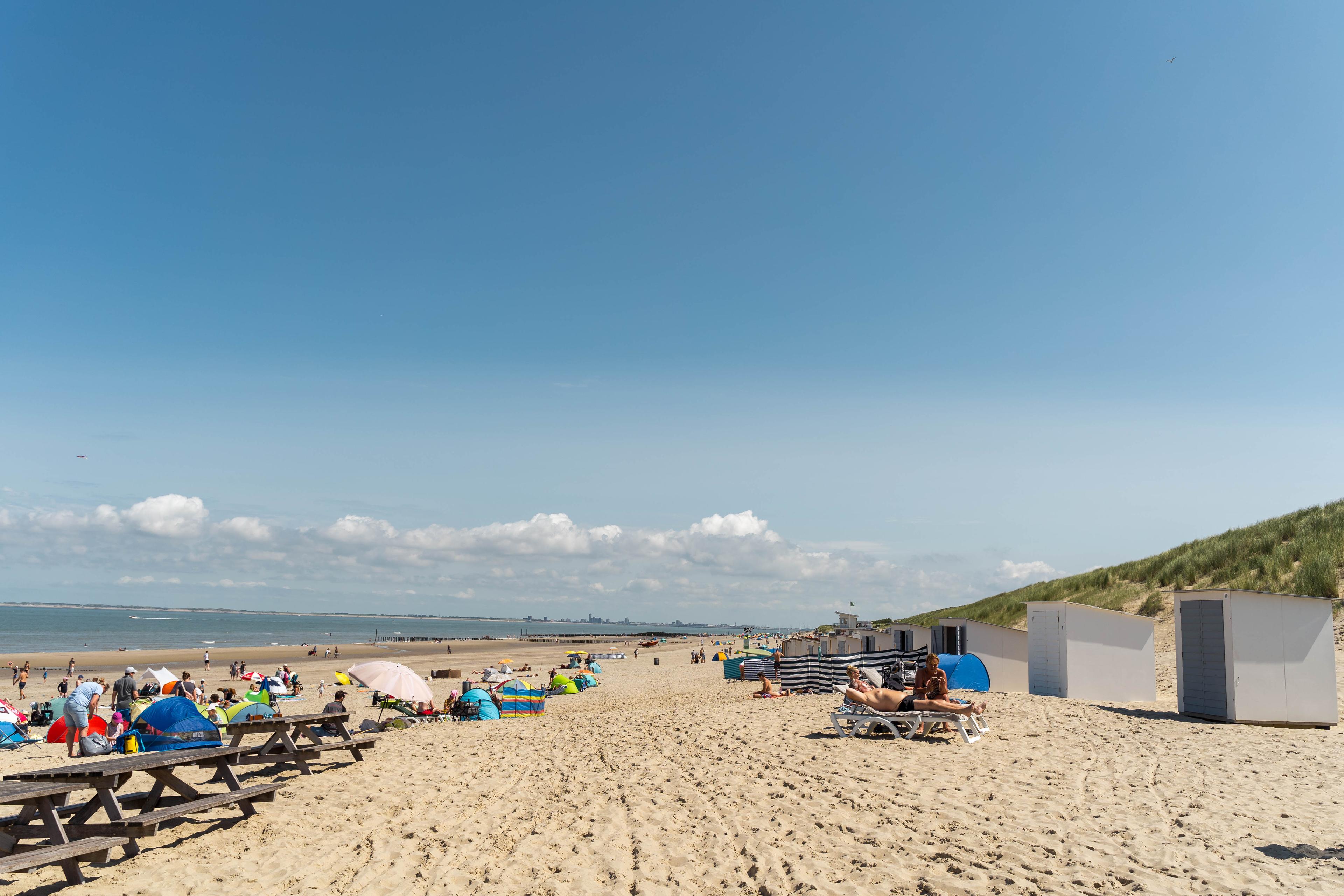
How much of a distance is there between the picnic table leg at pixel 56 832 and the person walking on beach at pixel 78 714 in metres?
8.85

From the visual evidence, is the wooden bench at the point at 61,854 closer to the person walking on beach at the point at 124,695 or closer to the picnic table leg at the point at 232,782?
the picnic table leg at the point at 232,782

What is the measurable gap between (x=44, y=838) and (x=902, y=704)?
978 cm

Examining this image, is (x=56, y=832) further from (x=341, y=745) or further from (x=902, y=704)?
Result: (x=902, y=704)

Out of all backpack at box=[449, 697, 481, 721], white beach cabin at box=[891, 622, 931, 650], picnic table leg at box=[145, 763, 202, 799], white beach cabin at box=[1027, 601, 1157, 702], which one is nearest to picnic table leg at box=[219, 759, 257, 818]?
picnic table leg at box=[145, 763, 202, 799]

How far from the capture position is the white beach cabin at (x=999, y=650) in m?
19.7

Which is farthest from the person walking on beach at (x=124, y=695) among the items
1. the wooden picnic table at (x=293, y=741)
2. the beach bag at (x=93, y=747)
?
the wooden picnic table at (x=293, y=741)

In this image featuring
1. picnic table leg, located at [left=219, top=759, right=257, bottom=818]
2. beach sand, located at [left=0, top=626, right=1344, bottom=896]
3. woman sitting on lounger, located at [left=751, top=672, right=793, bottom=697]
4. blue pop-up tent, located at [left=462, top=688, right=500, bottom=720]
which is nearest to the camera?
beach sand, located at [left=0, top=626, right=1344, bottom=896]

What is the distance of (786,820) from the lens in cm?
686

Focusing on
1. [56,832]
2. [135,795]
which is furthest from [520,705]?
[56,832]

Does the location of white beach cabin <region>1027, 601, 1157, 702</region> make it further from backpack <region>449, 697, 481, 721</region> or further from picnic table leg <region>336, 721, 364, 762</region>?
picnic table leg <region>336, 721, 364, 762</region>

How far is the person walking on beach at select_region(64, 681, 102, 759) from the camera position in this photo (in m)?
13.0

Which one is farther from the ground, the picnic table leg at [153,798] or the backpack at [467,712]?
the picnic table leg at [153,798]

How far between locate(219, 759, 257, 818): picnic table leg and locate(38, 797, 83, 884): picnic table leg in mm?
1724

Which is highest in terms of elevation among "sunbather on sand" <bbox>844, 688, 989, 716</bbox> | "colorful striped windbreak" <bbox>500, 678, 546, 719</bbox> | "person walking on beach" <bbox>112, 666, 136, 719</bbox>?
"sunbather on sand" <bbox>844, 688, 989, 716</bbox>
